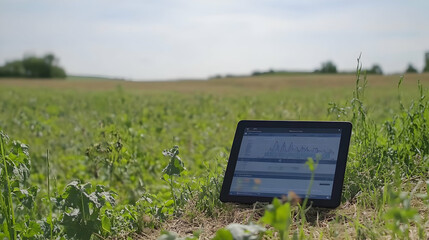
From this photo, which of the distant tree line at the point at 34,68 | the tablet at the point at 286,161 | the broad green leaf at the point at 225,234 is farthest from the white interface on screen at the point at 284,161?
the distant tree line at the point at 34,68

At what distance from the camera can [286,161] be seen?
284 cm

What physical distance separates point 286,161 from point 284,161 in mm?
10

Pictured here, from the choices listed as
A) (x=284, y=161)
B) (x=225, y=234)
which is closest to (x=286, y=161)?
(x=284, y=161)

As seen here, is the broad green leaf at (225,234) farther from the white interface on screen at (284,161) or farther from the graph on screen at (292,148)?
the graph on screen at (292,148)

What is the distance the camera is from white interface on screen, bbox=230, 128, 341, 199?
277 centimetres

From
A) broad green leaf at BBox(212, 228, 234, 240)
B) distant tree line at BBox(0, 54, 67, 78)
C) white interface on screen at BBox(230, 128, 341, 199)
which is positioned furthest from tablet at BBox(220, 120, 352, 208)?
distant tree line at BBox(0, 54, 67, 78)

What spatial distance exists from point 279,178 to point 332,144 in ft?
1.11

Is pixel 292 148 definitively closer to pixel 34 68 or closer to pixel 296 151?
pixel 296 151

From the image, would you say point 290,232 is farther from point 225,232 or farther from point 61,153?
point 61,153

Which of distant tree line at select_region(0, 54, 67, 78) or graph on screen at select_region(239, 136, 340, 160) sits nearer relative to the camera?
graph on screen at select_region(239, 136, 340, 160)

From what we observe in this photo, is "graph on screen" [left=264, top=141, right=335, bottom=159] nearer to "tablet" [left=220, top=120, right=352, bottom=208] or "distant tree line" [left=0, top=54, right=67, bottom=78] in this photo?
"tablet" [left=220, top=120, right=352, bottom=208]

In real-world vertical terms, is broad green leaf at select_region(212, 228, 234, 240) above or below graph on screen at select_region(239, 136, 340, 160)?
below

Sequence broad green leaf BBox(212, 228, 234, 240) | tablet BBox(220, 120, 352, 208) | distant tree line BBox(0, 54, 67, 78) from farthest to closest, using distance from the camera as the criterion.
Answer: distant tree line BBox(0, 54, 67, 78)
tablet BBox(220, 120, 352, 208)
broad green leaf BBox(212, 228, 234, 240)

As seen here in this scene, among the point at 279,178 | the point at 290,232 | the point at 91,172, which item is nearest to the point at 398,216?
the point at 290,232
